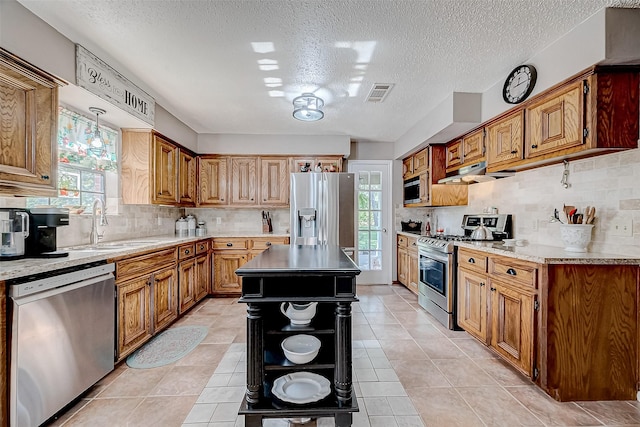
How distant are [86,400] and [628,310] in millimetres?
3533

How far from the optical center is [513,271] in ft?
7.49

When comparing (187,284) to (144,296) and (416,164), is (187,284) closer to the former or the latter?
(144,296)

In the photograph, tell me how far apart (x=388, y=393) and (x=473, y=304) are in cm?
133

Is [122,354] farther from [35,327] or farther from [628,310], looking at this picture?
[628,310]

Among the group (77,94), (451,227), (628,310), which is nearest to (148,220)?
(77,94)

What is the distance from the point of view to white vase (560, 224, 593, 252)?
85.1 inches

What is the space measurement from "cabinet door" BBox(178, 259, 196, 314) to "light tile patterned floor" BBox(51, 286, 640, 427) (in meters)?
0.82

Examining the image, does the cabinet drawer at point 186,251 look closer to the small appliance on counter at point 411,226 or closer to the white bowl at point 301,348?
the white bowl at point 301,348

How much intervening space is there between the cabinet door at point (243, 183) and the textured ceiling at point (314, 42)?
1440mm

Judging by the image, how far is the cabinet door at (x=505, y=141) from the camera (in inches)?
103

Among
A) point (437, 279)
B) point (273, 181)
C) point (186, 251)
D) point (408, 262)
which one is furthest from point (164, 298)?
point (408, 262)

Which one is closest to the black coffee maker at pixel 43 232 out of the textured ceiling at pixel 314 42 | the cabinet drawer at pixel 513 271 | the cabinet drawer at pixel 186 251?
the textured ceiling at pixel 314 42

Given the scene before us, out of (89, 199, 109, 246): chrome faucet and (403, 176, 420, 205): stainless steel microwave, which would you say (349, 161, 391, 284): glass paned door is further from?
(89, 199, 109, 246): chrome faucet

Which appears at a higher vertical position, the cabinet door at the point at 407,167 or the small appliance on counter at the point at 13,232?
the cabinet door at the point at 407,167
